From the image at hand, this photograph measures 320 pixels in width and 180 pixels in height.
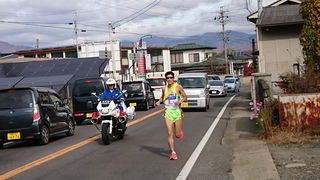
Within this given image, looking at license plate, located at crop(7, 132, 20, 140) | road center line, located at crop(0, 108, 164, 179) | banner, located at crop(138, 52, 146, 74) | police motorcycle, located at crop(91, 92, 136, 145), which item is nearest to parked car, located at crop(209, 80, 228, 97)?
banner, located at crop(138, 52, 146, 74)

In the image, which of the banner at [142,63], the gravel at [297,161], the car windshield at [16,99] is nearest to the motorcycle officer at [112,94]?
the car windshield at [16,99]

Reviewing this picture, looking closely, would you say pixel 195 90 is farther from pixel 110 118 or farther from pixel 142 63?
pixel 142 63

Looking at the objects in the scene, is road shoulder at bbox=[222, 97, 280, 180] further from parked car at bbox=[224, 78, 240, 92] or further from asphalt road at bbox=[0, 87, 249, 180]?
parked car at bbox=[224, 78, 240, 92]

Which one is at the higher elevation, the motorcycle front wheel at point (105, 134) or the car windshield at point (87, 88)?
the car windshield at point (87, 88)

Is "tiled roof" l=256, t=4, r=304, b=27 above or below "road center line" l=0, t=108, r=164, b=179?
above

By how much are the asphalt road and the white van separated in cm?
840

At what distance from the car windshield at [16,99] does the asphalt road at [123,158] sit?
1259mm

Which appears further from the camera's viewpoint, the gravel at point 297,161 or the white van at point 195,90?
the white van at point 195,90

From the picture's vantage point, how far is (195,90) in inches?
941

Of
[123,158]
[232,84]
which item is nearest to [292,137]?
[123,158]

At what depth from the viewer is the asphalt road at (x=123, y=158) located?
8422 millimetres

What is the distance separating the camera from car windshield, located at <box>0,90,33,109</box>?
12.9 metres

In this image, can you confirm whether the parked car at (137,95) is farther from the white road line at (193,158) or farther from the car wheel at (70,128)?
the white road line at (193,158)

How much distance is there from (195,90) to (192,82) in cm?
110
